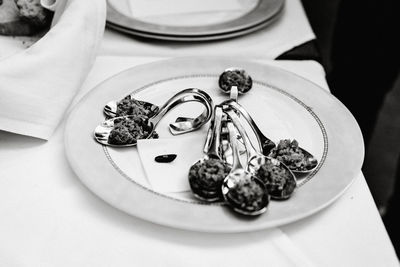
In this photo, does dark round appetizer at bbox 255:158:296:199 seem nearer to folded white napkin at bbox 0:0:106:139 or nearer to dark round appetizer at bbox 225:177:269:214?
dark round appetizer at bbox 225:177:269:214

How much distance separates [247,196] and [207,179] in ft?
0.15

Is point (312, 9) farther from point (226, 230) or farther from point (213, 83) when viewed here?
point (226, 230)

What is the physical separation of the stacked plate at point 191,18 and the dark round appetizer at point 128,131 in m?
0.26

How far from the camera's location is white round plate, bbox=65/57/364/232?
47 centimetres

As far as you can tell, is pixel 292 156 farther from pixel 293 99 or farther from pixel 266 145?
pixel 293 99

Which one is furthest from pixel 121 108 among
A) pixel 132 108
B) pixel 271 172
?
pixel 271 172

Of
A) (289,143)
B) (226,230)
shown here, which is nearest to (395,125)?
(289,143)

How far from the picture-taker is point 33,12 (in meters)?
0.78

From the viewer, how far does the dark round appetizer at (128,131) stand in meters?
0.56

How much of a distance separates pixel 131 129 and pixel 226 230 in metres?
0.19

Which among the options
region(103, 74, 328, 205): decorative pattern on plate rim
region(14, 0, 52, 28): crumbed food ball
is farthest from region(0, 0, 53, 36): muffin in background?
region(103, 74, 328, 205): decorative pattern on plate rim

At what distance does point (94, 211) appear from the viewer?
512 millimetres

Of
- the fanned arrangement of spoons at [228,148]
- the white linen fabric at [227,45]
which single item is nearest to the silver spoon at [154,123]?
the fanned arrangement of spoons at [228,148]

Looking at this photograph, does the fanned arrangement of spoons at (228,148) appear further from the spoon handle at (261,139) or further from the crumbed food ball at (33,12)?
the crumbed food ball at (33,12)
